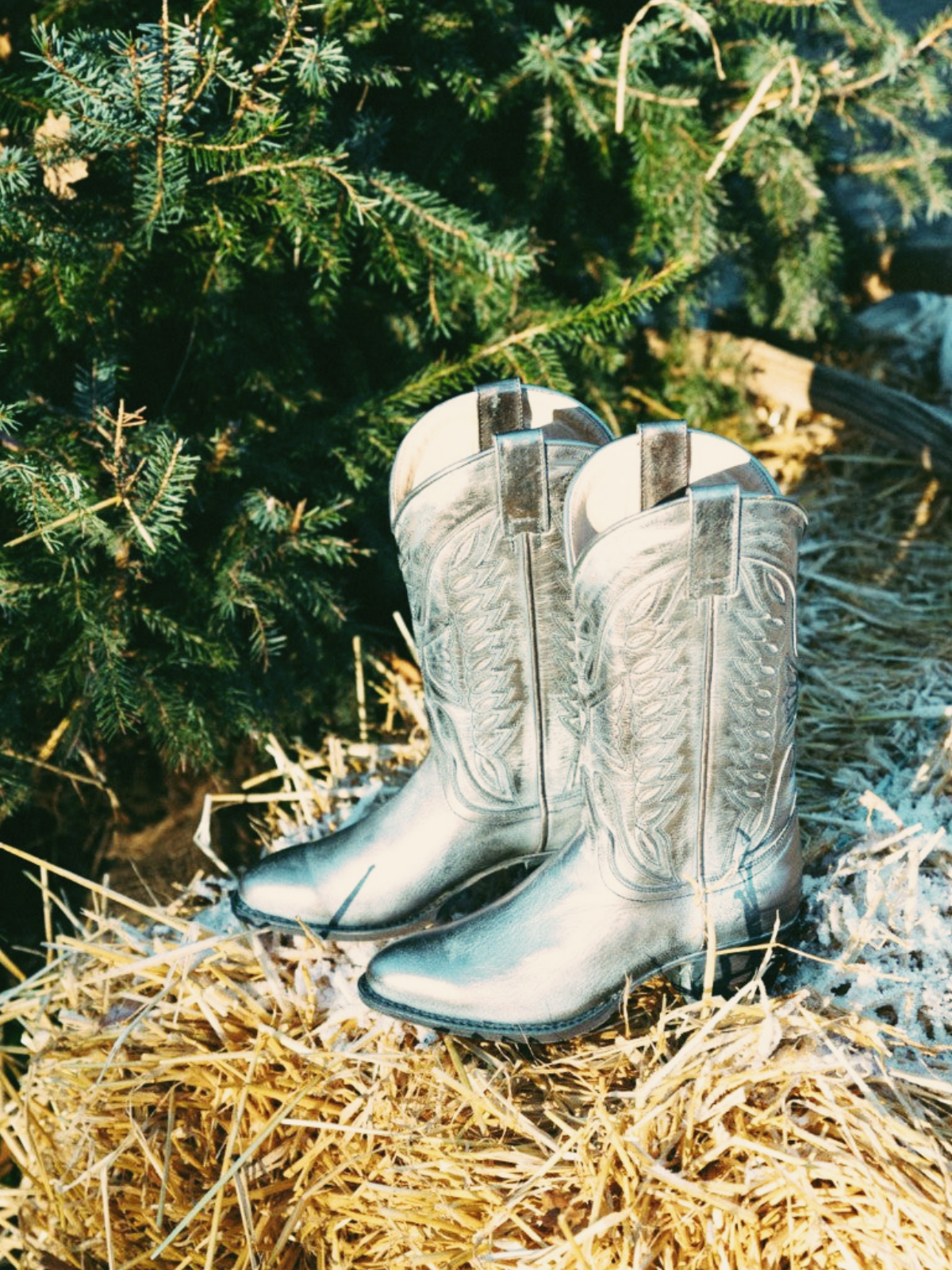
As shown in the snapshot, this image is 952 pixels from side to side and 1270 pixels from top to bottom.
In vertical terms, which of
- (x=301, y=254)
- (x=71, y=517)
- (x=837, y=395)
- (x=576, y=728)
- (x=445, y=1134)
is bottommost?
(x=445, y=1134)

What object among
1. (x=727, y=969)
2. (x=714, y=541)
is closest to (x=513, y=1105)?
(x=727, y=969)

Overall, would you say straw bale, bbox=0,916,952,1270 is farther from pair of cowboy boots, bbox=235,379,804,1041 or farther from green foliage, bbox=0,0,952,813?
green foliage, bbox=0,0,952,813

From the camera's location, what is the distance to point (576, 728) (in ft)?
4.55

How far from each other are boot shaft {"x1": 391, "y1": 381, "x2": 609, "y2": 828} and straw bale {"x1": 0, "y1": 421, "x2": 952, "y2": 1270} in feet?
1.06

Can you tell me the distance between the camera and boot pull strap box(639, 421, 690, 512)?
114 centimetres

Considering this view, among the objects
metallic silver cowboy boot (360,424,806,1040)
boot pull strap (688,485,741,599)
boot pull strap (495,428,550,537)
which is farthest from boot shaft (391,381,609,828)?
boot pull strap (688,485,741,599)

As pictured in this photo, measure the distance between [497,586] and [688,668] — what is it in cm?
27

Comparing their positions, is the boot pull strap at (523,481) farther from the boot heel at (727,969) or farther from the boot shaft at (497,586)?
the boot heel at (727,969)

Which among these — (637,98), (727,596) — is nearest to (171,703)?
(727,596)

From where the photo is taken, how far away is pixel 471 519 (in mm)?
1266

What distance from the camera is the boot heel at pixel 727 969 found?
127cm

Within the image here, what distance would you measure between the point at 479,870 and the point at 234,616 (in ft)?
1.79

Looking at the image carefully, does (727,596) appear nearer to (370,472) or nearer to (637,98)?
(370,472)

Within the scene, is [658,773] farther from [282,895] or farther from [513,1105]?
[282,895]
